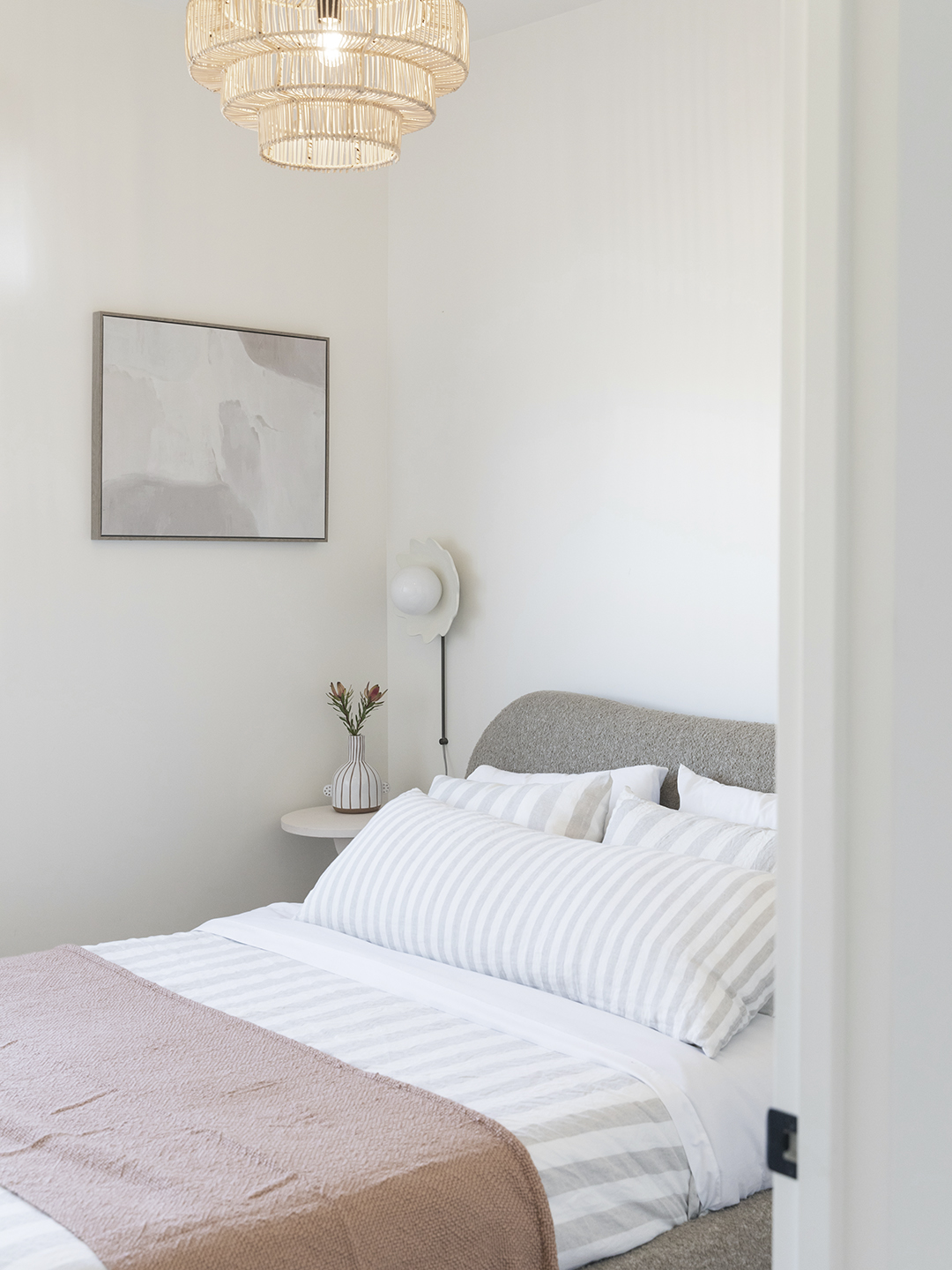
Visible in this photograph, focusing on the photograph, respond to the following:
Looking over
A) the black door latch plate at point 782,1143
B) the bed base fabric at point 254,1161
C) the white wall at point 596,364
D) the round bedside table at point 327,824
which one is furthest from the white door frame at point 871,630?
the round bedside table at point 327,824

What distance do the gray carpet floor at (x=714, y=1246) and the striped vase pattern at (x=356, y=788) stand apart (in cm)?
189

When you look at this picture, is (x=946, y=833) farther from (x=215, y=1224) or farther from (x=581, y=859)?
(x=581, y=859)

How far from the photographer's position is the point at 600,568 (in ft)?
10.8

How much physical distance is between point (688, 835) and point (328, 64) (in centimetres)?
156

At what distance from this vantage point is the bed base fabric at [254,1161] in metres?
1.45

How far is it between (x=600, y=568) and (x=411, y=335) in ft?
3.49

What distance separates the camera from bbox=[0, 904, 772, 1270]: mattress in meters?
1.69

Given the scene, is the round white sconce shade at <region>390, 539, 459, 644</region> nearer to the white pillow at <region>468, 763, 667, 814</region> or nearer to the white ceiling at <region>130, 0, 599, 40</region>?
the white pillow at <region>468, 763, 667, 814</region>

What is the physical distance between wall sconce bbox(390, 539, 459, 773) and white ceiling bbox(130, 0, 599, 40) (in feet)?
4.73

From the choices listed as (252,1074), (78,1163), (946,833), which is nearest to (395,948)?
(252,1074)

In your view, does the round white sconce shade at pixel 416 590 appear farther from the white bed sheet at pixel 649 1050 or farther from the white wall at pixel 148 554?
the white bed sheet at pixel 649 1050

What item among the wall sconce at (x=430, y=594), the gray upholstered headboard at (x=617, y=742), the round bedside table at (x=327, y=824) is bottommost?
the round bedside table at (x=327, y=824)

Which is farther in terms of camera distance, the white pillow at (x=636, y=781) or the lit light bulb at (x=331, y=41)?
the white pillow at (x=636, y=781)

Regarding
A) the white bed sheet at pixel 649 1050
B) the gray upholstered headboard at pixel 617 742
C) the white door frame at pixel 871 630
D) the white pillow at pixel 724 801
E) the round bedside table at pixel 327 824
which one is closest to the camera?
the white door frame at pixel 871 630
